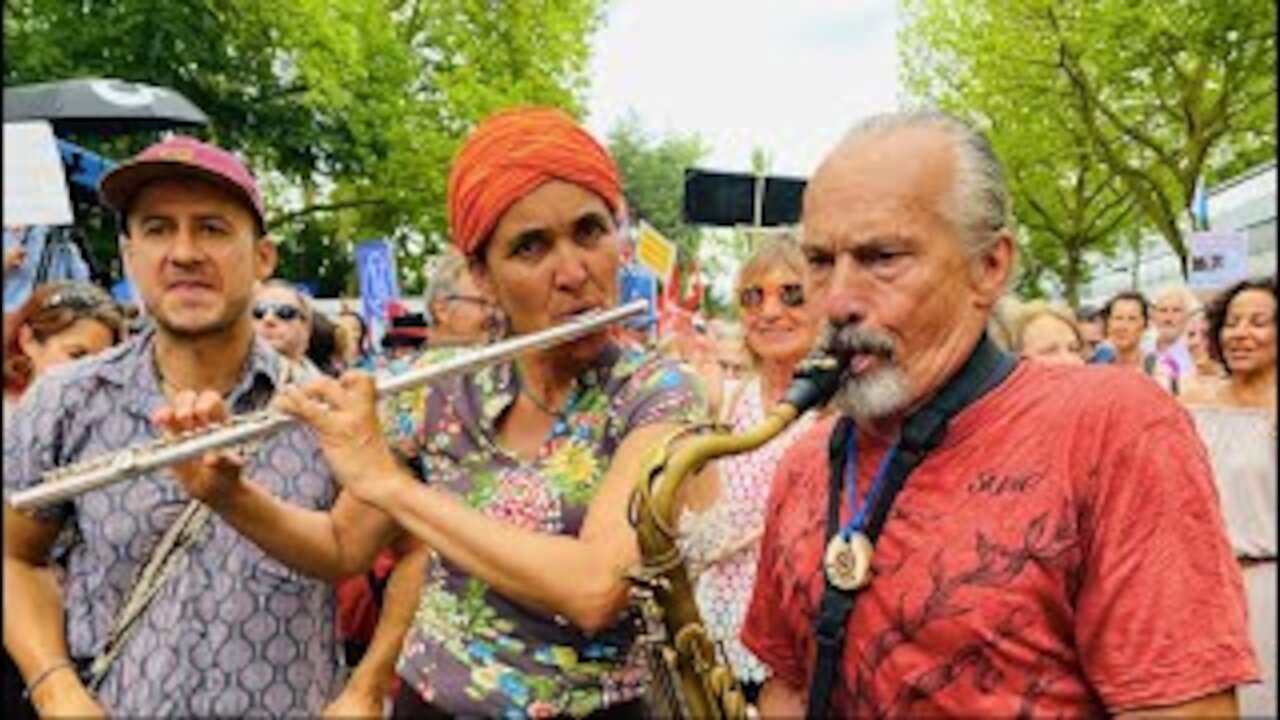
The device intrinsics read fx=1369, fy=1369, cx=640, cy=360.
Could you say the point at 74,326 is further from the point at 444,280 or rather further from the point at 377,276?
the point at 377,276

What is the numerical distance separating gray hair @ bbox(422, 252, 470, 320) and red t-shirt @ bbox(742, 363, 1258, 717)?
4.19 meters

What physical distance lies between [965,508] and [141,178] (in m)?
1.60

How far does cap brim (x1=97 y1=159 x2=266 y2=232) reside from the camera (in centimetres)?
245

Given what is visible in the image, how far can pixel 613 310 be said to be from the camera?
2.30m

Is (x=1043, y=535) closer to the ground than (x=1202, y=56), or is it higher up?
closer to the ground

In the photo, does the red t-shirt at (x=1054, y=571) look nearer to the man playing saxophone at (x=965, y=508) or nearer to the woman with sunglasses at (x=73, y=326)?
the man playing saxophone at (x=965, y=508)

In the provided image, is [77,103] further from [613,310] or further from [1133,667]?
[1133,667]

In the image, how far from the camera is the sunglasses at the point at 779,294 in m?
4.13

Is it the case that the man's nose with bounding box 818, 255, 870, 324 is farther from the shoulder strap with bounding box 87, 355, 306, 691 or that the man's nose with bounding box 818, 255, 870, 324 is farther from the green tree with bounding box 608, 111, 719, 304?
the green tree with bounding box 608, 111, 719, 304

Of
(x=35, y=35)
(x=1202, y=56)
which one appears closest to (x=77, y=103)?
(x=35, y=35)

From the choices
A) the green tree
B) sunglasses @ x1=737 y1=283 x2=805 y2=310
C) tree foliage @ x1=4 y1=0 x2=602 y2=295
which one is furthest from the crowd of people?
the green tree

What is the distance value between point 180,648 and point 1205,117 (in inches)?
431

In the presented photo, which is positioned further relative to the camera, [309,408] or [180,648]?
[180,648]

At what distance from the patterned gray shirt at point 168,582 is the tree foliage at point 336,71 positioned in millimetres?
615
